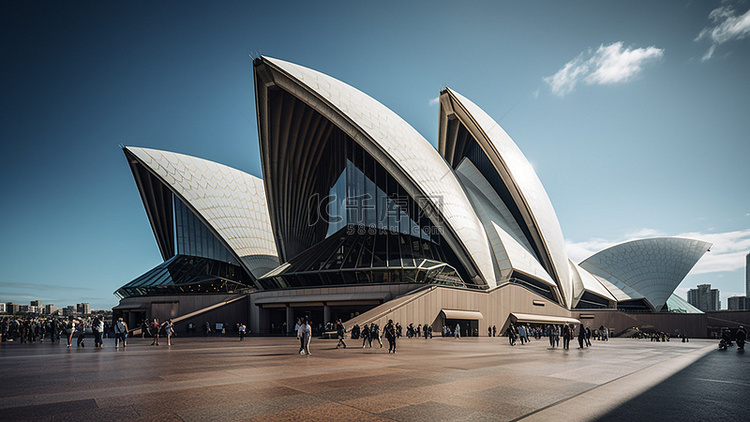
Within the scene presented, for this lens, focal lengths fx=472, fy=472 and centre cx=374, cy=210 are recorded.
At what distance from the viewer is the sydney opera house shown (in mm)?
32844

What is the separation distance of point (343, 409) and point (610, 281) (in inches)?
2108

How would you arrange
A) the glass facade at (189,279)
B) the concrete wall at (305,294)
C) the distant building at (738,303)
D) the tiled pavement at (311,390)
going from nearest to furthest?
the tiled pavement at (311,390) < the concrete wall at (305,294) < the glass facade at (189,279) < the distant building at (738,303)

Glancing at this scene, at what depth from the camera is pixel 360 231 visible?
36.5m

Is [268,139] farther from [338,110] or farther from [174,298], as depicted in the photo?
[174,298]

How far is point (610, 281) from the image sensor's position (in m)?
52.4

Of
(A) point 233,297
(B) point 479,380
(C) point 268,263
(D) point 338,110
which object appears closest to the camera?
(B) point 479,380

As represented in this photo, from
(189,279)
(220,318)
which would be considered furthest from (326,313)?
(189,279)

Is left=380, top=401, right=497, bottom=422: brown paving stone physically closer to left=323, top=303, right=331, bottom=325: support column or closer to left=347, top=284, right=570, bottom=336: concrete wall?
left=347, top=284, right=570, bottom=336: concrete wall

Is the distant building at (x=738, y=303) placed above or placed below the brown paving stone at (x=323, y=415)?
below

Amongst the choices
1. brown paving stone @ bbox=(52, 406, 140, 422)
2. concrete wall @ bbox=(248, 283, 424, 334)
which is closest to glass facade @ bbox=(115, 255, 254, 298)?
concrete wall @ bbox=(248, 283, 424, 334)

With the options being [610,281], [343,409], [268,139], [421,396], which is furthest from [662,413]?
[610,281]

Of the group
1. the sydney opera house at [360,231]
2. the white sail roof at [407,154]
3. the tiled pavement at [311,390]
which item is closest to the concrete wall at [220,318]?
the sydney opera house at [360,231]

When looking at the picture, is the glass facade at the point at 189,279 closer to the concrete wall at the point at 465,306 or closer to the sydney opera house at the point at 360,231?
the sydney opera house at the point at 360,231

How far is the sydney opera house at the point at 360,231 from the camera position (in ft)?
108
